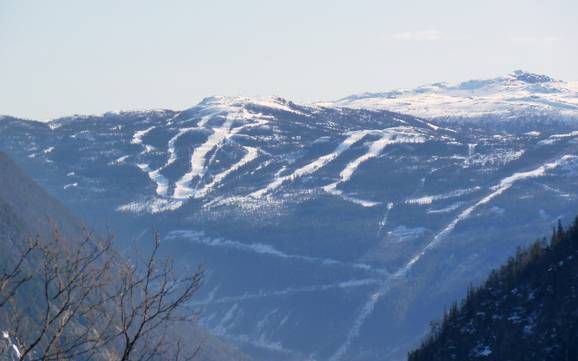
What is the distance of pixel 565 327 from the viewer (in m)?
79.4

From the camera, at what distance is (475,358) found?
276 ft

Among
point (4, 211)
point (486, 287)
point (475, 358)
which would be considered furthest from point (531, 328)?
point (4, 211)

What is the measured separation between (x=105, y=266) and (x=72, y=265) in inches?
35.3

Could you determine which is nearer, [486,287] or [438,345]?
[438,345]

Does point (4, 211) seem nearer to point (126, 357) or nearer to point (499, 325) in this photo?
point (499, 325)

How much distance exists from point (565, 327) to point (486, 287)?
24282mm

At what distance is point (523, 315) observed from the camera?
3445 inches

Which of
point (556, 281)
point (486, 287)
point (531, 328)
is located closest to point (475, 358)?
point (531, 328)

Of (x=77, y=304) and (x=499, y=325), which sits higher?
(x=77, y=304)

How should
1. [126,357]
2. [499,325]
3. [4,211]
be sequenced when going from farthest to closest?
[4,211] < [499,325] < [126,357]

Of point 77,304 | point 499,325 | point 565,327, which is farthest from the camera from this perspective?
point 499,325

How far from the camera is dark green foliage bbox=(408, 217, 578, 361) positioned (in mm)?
79688

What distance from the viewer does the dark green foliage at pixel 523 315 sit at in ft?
261

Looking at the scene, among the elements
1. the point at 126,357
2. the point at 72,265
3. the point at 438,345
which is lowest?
the point at 438,345
